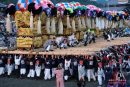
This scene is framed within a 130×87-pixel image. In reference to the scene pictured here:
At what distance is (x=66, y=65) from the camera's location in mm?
28016

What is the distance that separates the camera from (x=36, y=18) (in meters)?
33.9

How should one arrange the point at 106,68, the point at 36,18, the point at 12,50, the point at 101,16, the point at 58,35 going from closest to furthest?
1. the point at 106,68
2. the point at 12,50
3. the point at 36,18
4. the point at 58,35
5. the point at 101,16

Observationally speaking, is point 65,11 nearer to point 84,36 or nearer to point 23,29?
point 84,36

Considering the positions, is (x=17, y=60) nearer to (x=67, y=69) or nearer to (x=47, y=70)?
(x=47, y=70)

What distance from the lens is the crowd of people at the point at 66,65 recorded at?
1065 inches

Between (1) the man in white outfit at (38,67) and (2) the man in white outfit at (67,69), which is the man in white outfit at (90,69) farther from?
(1) the man in white outfit at (38,67)

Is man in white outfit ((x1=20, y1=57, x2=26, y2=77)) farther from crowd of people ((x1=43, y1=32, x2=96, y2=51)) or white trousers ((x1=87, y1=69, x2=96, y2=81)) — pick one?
white trousers ((x1=87, y1=69, x2=96, y2=81))

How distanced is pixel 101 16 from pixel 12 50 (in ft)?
A: 84.7

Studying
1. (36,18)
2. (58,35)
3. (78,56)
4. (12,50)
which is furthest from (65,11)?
(78,56)

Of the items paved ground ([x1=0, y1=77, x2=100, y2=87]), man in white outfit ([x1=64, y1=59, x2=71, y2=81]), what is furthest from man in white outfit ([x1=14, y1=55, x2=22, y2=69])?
man in white outfit ([x1=64, y1=59, x2=71, y2=81])

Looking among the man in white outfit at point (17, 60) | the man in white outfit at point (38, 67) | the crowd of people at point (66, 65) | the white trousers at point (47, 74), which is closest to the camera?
the crowd of people at point (66, 65)

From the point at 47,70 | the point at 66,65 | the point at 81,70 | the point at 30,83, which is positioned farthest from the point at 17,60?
the point at 81,70

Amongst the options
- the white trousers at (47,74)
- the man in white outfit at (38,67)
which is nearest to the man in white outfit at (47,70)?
the white trousers at (47,74)

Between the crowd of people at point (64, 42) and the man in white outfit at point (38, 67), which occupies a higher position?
the crowd of people at point (64, 42)
